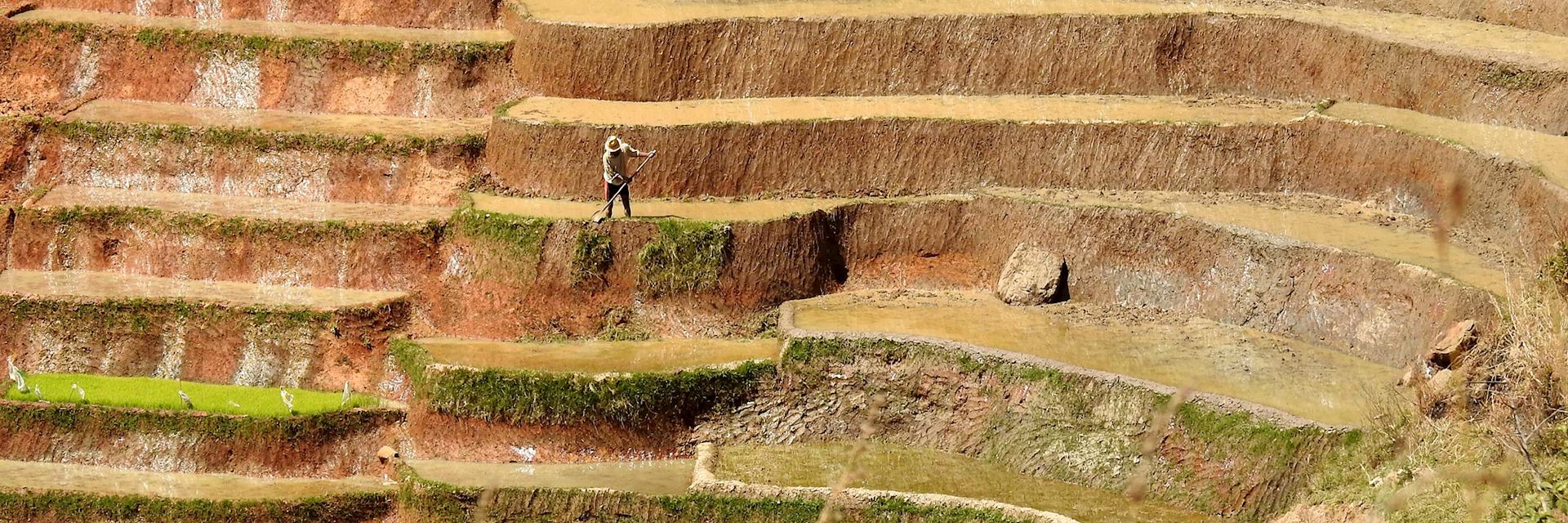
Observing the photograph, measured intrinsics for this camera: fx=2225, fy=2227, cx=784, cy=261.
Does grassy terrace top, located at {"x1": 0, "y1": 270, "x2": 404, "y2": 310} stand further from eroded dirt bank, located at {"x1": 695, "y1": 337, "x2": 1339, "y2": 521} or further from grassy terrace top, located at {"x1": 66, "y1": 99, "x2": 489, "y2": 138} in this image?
eroded dirt bank, located at {"x1": 695, "y1": 337, "x2": 1339, "y2": 521}

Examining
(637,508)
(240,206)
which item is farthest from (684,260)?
(240,206)

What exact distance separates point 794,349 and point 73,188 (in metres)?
16.3

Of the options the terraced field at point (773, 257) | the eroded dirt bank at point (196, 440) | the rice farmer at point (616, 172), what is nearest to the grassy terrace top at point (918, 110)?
the terraced field at point (773, 257)

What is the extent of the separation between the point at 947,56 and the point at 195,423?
16.9 m

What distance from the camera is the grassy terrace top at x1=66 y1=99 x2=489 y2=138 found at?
4597cm

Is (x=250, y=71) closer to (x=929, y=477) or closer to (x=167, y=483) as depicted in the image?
(x=167, y=483)

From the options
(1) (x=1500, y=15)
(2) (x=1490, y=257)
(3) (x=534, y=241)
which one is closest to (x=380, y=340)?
(3) (x=534, y=241)

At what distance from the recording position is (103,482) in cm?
3862

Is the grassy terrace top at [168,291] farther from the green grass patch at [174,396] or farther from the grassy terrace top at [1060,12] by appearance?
the grassy terrace top at [1060,12]

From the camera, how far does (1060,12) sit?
46125 mm

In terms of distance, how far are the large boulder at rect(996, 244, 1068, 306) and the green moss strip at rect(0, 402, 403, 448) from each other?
37.8 ft

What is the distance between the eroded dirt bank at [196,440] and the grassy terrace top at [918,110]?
26.0 ft

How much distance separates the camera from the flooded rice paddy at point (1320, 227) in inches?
1534

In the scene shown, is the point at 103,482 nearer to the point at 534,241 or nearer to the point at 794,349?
the point at 534,241
